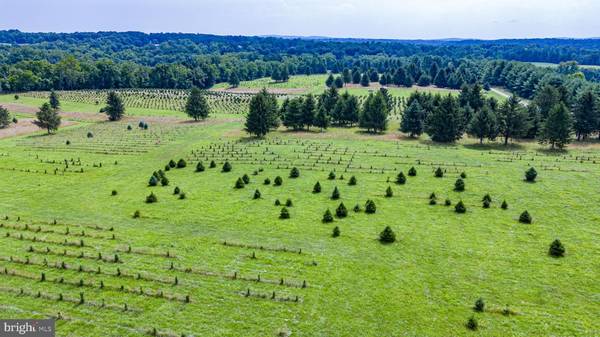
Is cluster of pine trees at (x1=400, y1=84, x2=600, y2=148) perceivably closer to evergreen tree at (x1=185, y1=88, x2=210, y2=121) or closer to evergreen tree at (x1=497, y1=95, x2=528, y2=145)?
evergreen tree at (x1=497, y1=95, x2=528, y2=145)

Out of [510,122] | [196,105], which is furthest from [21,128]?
[510,122]

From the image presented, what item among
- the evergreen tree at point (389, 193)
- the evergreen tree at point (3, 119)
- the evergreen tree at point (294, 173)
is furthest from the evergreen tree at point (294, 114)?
the evergreen tree at point (3, 119)

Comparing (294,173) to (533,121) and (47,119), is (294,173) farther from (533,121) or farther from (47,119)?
(47,119)

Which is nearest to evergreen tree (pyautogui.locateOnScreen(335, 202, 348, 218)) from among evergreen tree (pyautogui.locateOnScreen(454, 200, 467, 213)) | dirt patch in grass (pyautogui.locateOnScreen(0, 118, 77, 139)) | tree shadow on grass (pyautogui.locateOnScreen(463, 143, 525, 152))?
evergreen tree (pyautogui.locateOnScreen(454, 200, 467, 213))

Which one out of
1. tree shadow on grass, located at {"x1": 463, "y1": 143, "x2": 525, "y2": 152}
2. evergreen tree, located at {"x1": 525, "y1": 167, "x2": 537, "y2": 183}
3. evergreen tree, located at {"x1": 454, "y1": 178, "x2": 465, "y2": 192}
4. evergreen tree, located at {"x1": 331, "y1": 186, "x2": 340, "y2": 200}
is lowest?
evergreen tree, located at {"x1": 331, "y1": 186, "x2": 340, "y2": 200}

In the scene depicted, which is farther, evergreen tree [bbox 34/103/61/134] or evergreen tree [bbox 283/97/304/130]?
evergreen tree [bbox 283/97/304/130]
